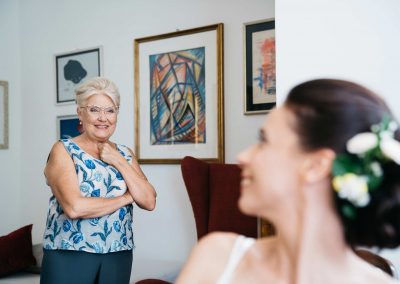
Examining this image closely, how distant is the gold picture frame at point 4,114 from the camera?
189 inches

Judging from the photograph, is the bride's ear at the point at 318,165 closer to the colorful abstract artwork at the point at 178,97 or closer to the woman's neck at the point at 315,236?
the woman's neck at the point at 315,236

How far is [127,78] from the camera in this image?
4195 millimetres

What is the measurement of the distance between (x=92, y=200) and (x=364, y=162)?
1.70m

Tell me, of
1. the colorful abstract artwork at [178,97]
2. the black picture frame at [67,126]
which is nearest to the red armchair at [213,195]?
the colorful abstract artwork at [178,97]

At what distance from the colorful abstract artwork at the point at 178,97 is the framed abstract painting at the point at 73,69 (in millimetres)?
652

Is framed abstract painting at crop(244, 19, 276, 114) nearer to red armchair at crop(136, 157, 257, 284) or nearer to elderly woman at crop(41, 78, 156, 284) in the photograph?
red armchair at crop(136, 157, 257, 284)

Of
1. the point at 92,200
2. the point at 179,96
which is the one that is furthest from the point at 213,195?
the point at 92,200

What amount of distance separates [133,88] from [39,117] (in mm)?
1187

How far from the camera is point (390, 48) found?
6.98 ft

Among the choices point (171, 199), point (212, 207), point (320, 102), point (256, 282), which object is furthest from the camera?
point (171, 199)

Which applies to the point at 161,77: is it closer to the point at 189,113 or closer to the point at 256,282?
the point at 189,113

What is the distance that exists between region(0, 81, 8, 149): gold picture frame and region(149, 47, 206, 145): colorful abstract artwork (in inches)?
66.8

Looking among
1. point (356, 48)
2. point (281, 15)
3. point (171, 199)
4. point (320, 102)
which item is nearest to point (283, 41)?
point (281, 15)

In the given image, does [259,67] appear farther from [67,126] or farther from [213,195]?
[67,126]
